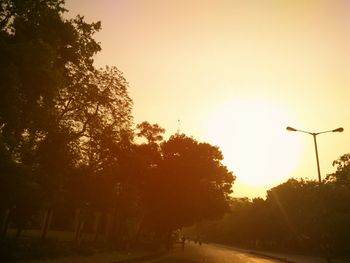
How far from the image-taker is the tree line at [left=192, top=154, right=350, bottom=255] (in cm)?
4662

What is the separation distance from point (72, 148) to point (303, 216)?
148 ft

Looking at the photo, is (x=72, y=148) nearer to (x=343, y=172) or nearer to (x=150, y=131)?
(x=150, y=131)

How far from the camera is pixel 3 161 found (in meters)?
16.7

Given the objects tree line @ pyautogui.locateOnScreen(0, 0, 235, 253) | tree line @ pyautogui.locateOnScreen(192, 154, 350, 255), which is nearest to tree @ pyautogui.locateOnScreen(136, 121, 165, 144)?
tree line @ pyautogui.locateOnScreen(0, 0, 235, 253)

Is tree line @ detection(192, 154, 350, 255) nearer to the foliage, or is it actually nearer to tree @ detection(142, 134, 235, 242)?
the foliage

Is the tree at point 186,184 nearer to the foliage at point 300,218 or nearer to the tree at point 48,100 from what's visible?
the foliage at point 300,218

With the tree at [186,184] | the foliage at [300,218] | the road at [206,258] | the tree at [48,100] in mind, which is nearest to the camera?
the tree at [48,100]

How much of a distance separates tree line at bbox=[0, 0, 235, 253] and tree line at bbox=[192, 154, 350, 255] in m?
12.2

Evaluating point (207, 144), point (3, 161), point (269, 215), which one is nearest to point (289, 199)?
point (269, 215)

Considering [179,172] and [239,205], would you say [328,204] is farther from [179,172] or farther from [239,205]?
[239,205]

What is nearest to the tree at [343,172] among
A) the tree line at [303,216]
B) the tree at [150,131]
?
the tree line at [303,216]

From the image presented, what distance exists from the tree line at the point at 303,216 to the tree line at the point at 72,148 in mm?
12226

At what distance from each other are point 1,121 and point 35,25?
436cm

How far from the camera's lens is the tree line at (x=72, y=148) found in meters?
16.6
